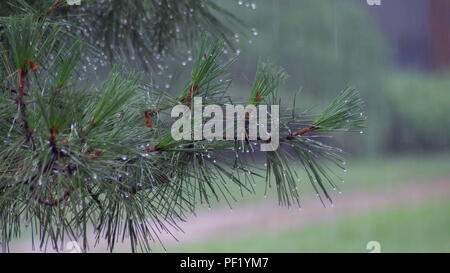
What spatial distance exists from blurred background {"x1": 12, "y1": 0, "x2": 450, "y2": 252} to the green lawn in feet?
0.04

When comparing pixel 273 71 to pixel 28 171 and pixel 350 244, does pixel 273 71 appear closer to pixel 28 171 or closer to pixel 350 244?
pixel 28 171

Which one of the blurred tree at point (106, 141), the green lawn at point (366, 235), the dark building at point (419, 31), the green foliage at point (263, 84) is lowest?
the green lawn at point (366, 235)

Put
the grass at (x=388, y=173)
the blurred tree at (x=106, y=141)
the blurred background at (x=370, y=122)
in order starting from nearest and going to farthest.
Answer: the blurred tree at (x=106, y=141) < the blurred background at (x=370, y=122) < the grass at (x=388, y=173)

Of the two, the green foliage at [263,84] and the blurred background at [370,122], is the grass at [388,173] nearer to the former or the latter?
Answer: the blurred background at [370,122]

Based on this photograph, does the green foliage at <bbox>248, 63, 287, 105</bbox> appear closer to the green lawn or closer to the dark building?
the green lawn

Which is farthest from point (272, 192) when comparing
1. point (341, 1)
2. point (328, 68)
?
point (341, 1)

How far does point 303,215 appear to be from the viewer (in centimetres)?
777

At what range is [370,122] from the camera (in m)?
Answer: 6.83

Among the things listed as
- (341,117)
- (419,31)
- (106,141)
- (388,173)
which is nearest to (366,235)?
(388,173)

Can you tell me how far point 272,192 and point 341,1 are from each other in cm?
186

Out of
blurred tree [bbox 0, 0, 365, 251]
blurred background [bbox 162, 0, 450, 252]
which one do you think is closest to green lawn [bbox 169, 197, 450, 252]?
blurred background [bbox 162, 0, 450, 252]

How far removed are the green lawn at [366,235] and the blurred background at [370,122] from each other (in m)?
0.01

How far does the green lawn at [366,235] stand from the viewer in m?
6.41
